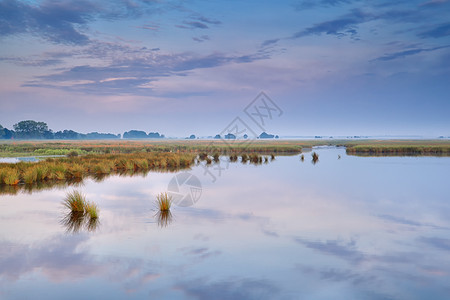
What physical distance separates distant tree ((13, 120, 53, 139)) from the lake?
18246cm

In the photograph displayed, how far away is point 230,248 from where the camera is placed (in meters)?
8.53

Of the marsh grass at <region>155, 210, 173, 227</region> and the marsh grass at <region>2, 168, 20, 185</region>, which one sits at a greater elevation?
the marsh grass at <region>2, 168, 20, 185</region>

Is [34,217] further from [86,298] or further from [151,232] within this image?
[86,298]

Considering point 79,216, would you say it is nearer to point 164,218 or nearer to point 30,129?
point 164,218

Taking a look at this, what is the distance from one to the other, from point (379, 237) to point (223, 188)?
34.5ft

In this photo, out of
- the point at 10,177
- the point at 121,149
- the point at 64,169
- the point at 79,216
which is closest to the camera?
the point at 79,216

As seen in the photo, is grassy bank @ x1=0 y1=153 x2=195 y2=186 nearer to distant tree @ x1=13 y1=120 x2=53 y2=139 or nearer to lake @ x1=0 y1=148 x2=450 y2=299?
lake @ x1=0 y1=148 x2=450 y2=299

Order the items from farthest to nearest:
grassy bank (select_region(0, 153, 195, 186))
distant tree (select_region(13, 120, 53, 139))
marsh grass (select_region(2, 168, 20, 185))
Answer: distant tree (select_region(13, 120, 53, 139)) → grassy bank (select_region(0, 153, 195, 186)) → marsh grass (select_region(2, 168, 20, 185))

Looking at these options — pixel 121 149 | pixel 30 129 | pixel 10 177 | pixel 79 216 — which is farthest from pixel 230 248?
pixel 30 129

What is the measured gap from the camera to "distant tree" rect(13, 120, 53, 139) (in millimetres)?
173375

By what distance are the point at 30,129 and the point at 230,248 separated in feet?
637

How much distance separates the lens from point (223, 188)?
62.9ft

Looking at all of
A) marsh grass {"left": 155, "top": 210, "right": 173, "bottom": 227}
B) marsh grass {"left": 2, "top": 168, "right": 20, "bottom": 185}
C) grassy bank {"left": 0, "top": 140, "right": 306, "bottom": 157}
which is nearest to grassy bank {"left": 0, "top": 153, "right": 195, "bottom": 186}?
marsh grass {"left": 2, "top": 168, "right": 20, "bottom": 185}

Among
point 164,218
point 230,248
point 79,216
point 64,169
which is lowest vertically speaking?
point 230,248
